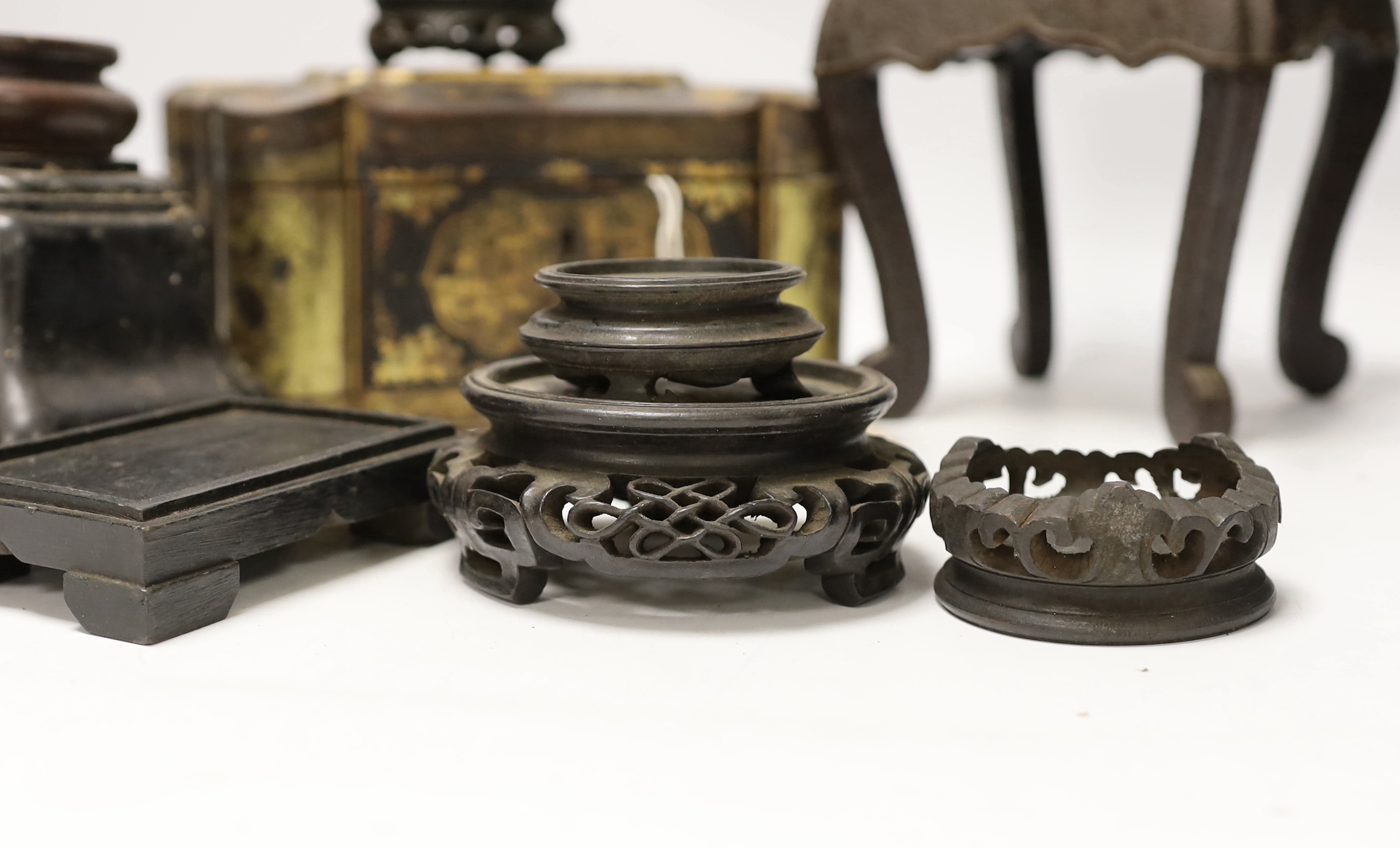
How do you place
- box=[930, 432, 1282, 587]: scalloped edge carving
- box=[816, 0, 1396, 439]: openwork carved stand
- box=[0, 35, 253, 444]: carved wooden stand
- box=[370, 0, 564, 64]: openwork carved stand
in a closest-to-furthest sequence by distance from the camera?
box=[930, 432, 1282, 587]: scalloped edge carving < box=[0, 35, 253, 444]: carved wooden stand < box=[816, 0, 1396, 439]: openwork carved stand < box=[370, 0, 564, 64]: openwork carved stand

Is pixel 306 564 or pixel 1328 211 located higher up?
pixel 1328 211

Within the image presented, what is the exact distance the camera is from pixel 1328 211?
2.88 meters

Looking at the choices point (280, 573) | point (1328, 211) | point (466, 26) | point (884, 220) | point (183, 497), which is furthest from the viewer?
point (1328, 211)

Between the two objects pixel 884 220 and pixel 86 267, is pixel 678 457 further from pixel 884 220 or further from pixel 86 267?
pixel 884 220

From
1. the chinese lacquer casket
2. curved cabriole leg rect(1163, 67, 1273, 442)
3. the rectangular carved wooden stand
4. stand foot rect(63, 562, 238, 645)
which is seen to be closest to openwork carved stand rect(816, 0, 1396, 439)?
curved cabriole leg rect(1163, 67, 1273, 442)

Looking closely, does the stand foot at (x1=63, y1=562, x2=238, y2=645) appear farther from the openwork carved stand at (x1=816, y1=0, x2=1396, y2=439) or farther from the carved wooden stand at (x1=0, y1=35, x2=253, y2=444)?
the openwork carved stand at (x1=816, y1=0, x2=1396, y2=439)

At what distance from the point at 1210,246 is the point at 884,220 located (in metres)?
0.59

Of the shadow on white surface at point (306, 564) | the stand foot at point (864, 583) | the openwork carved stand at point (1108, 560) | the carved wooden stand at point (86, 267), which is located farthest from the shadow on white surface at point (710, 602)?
the carved wooden stand at point (86, 267)

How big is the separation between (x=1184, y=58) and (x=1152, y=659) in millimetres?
1187

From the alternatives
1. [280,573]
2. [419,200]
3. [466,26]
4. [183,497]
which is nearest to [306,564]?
[280,573]

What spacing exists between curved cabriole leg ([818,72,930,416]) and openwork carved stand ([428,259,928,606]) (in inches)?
38.5

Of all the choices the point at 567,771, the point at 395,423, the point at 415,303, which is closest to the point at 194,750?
the point at 567,771

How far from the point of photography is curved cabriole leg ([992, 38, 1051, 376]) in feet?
10.3

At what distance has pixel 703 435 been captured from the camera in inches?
61.7
